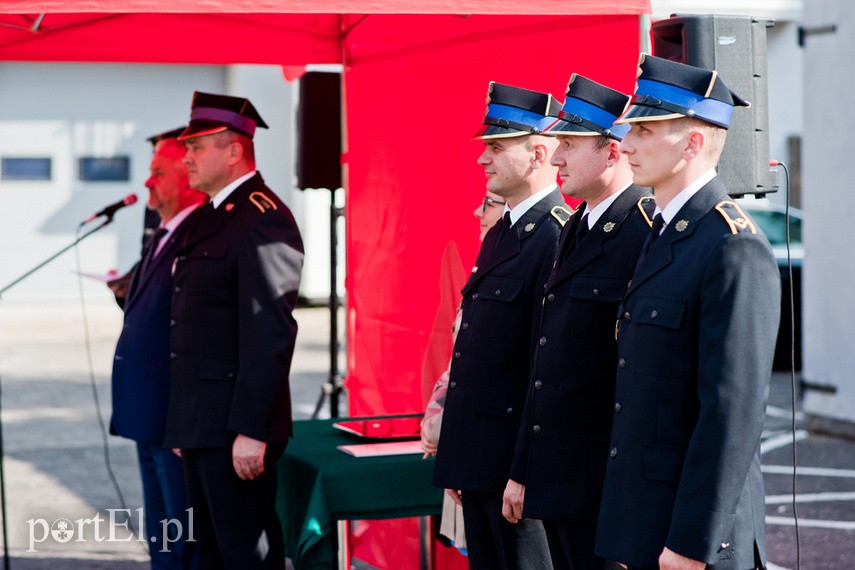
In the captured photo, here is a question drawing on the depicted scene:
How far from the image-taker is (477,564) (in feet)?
12.2

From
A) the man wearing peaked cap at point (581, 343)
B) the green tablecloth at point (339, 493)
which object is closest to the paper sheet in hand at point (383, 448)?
the green tablecloth at point (339, 493)

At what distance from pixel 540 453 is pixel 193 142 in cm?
202

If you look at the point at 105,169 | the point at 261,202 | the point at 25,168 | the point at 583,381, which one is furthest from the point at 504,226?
the point at 25,168

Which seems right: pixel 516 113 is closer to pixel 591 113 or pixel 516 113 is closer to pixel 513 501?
pixel 591 113

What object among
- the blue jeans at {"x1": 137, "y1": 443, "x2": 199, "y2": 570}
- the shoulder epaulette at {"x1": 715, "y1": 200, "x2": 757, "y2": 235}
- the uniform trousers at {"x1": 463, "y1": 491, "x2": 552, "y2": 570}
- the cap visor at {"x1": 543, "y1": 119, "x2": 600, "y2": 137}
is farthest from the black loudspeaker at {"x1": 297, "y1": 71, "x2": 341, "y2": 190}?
the shoulder epaulette at {"x1": 715, "y1": 200, "x2": 757, "y2": 235}

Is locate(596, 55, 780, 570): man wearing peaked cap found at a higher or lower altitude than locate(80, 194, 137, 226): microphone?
lower

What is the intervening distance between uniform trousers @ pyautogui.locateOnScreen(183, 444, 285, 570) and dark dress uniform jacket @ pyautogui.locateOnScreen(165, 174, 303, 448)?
8cm

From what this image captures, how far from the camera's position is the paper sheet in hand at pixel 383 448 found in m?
4.51

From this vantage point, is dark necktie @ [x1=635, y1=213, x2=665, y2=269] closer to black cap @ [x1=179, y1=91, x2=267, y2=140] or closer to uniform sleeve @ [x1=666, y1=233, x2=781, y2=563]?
uniform sleeve @ [x1=666, y1=233, x2=781, y2=563]

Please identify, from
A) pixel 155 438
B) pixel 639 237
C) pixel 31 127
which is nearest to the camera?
pixel 639 237

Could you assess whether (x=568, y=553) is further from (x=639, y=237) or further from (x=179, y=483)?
(x=179, y=483)

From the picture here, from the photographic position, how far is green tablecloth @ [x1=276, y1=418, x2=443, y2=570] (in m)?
4.27

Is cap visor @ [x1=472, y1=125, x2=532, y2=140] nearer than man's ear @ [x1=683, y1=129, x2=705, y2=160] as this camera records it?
No

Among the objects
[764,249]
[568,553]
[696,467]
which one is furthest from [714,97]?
[568,553]
